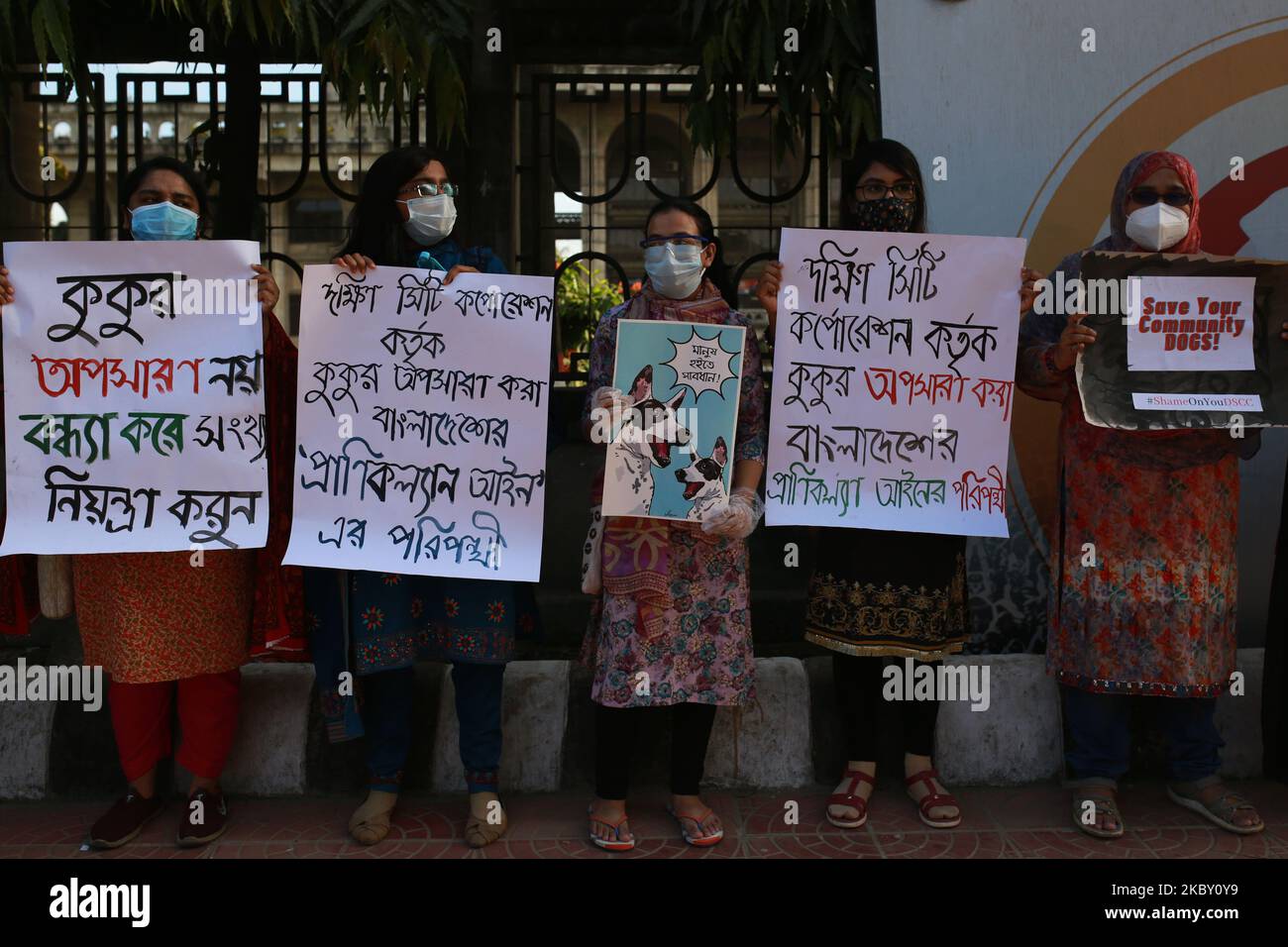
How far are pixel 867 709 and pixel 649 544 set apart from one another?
0.90 metres

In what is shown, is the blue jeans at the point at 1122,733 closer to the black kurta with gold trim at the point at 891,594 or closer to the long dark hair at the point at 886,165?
the black kurta with gold trim at the point at 891,594

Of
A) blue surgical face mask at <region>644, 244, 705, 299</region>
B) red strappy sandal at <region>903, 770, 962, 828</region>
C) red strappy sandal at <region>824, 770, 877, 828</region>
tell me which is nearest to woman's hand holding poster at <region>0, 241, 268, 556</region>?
blue surgical face mask at <region>644, 244, 705, 299</region>

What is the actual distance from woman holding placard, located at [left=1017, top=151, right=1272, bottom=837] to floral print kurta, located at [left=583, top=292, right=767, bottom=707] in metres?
0.92

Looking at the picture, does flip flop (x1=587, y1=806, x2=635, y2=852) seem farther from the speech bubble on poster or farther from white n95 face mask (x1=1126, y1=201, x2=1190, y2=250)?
white n95 face mask (x1=1126, y1=201, x2=1190, y2=250)

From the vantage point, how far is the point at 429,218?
3.09 m

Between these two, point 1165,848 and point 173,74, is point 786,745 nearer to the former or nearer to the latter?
point 1165,848

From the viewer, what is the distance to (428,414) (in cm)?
312

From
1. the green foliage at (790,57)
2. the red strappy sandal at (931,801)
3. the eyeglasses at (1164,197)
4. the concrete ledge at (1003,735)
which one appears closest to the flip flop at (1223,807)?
the concrete ledge at (1003,735)

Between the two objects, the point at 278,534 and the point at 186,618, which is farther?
the point at 278,534

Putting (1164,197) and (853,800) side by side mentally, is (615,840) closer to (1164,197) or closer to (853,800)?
(853,800)

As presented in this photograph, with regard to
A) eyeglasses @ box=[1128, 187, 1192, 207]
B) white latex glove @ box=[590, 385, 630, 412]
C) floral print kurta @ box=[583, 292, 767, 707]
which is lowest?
floral print kurta @ box=[583, 292, 767, 707]

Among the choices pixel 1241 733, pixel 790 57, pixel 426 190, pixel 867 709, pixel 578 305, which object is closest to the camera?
pixel 426 190

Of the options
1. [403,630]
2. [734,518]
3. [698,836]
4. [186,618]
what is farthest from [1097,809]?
[186,618]

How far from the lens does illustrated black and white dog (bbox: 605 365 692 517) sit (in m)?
2.99
